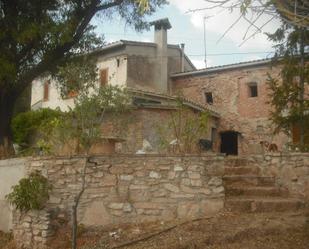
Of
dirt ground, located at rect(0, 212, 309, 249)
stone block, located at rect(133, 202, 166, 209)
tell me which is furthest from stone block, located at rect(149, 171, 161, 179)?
dirt ground, located at rect(0, 212, 309, 249)

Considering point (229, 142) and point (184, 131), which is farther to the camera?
point (229, 142)

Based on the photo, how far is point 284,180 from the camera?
9.45m

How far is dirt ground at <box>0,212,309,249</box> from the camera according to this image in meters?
7.12

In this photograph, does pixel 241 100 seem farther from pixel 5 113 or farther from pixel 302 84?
pixel 5 113

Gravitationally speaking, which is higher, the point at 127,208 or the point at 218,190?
the point at 218,190

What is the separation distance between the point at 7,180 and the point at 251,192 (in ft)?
17.6

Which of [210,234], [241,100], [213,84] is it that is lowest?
[210,234]

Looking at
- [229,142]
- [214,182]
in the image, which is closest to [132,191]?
[214,182]

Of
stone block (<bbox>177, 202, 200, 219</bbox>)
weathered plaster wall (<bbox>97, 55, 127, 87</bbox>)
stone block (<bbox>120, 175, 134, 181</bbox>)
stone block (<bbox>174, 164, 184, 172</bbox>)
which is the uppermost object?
weathered plaster wall (<bbox>97, 55, 127, 87</bbox>)

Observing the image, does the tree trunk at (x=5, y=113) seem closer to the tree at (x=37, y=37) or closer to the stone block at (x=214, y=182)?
the tree at (x=37, y=37)

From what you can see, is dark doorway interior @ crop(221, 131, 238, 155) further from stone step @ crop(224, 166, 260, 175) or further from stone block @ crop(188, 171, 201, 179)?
stone block @ crop(188, 171, 201, 179)

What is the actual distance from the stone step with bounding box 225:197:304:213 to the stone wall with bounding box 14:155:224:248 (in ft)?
0.81

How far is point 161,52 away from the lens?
845 inches

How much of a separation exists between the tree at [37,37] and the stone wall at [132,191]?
4.20 m
